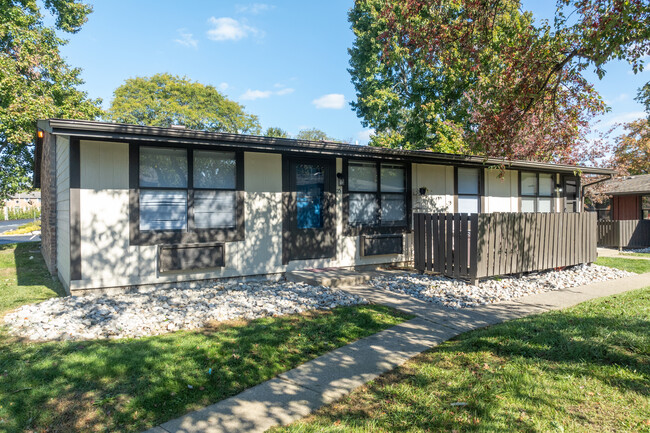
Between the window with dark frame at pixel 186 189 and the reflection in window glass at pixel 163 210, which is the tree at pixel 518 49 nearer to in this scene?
the window with dark frame at pixel 186 189

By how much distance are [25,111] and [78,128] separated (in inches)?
403

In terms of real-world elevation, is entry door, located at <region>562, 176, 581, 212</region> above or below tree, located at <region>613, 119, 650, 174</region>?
below

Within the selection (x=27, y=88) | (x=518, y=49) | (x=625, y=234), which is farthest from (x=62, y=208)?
(x=625, y=234)

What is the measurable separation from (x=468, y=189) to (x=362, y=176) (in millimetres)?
3712

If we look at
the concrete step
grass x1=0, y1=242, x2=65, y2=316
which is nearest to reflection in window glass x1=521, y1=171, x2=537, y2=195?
the concrete step

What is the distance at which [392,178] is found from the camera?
31.1ft

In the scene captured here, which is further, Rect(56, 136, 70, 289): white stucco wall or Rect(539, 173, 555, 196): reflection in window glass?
Rect(539, 173, 555, 196): reflection in window glass

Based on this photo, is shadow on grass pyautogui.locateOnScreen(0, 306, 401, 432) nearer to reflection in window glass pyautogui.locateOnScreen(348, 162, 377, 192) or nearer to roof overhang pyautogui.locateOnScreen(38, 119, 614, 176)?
roof overhang pyautogui.locateOnScreen(38, 119, 614, 176)

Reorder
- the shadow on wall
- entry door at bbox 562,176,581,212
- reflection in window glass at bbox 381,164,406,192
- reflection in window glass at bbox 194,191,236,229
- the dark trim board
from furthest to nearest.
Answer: entry door at bbox 562,176,581,212 → reflection in window glass at bbox 381,164,406,192 → reflection in window glass at bbox 194,191,236,229 → the shadow on wall → the dark trim board

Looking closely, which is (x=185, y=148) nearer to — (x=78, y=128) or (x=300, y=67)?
(x=78, y=128)

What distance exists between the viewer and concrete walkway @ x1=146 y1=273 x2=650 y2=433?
280cm

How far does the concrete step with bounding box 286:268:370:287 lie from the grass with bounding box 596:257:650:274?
7635 millimetres

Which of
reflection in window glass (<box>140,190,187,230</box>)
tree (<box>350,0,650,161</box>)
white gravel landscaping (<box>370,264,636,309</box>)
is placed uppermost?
tree (<box>350,0,650,161</box>)

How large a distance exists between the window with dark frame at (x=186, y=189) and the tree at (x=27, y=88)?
9.74 metres
